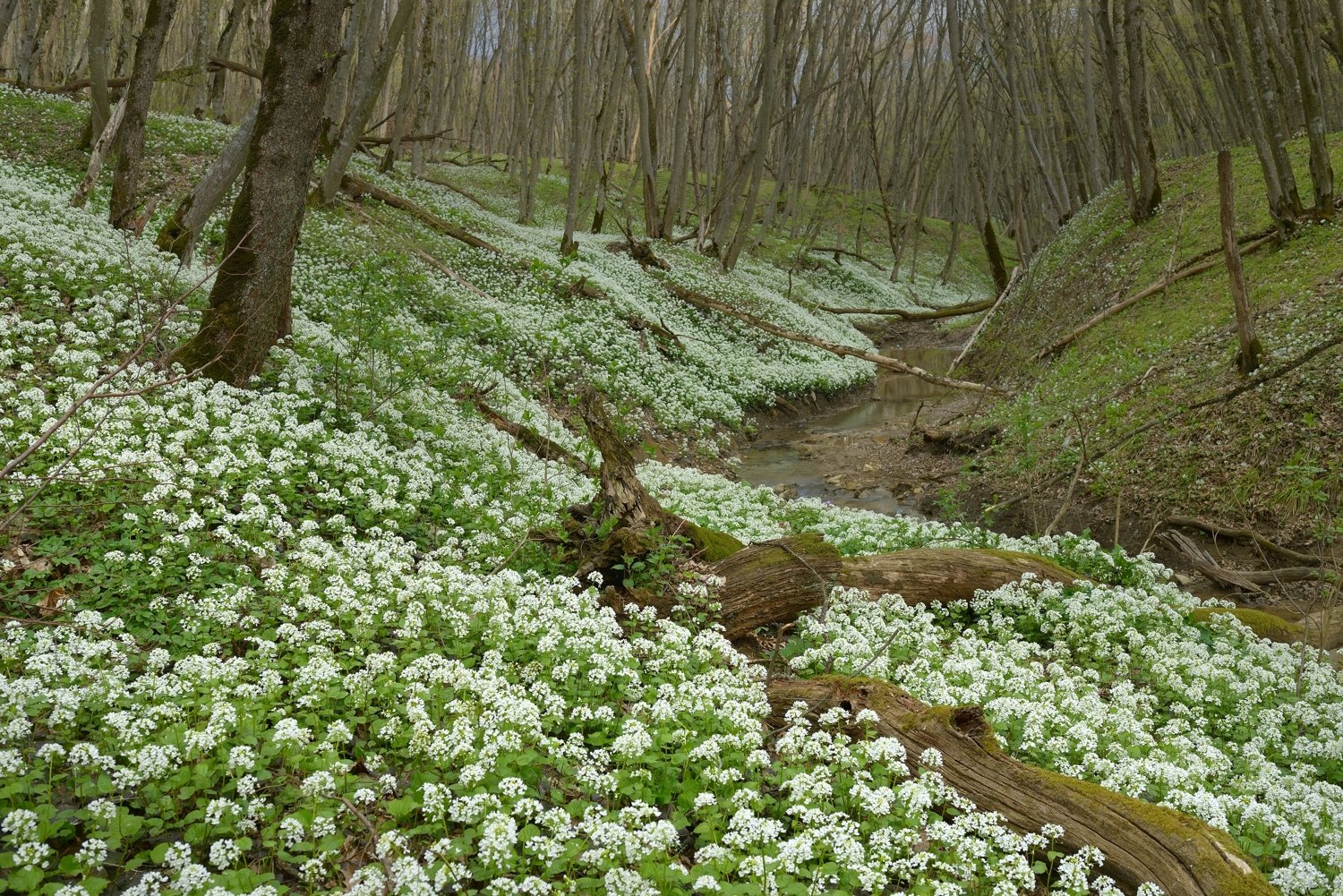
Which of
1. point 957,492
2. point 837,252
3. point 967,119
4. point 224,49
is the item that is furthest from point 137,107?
point 837,252

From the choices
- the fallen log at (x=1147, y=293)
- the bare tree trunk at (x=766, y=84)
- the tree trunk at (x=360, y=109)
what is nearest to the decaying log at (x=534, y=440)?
the tree trunk at (x=360, y=109)

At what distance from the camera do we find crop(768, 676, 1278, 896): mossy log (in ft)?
11.9

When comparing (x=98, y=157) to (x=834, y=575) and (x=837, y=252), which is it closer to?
(x=834, y=575)

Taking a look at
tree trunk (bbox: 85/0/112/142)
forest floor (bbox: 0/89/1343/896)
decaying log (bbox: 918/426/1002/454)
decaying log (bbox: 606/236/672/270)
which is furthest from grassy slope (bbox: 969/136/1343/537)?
tree trunk (bbox: 85/0/112/142)

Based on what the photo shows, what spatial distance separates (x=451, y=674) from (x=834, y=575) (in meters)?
3.82

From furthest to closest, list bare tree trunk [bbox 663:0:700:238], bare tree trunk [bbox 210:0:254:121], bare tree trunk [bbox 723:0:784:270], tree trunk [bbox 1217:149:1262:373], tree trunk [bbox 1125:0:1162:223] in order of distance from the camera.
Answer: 1. bare tree trunk [bbox 663:0:700:238]
2. bare tree trunk [bbox 210:0:254:121]
3. bare tree trunk [bbox 723:0:784:270]
4. tree trunk [bbox 1125:0:1162:223]
5. tree trunk [bbox 1217:149:1262:373]

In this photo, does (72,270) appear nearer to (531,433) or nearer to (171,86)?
(531,433)

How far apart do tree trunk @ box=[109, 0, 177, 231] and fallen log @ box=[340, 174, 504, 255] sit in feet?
22.9

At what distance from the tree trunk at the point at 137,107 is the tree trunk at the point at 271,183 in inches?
204

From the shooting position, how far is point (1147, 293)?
15.9 m

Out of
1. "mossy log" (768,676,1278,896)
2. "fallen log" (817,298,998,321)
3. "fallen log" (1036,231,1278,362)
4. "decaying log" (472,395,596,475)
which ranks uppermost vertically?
"fallen log" (1036,231,1278,362)

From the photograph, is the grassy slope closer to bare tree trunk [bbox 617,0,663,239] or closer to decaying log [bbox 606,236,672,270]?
decaying log [bbox 606,236,672,270]

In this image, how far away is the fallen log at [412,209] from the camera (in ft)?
64.1

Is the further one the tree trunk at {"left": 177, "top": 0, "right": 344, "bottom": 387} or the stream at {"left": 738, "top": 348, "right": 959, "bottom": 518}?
the stream at {"left": 738, "top": 348, "right": 959, "bottom": 518}
